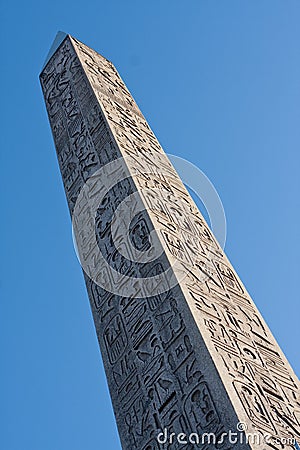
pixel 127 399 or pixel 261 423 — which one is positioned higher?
pixel 127 399

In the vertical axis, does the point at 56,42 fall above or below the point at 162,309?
above

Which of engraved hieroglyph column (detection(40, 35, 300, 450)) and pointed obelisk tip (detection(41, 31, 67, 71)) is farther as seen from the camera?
pointed obelisk tip (detection(41, 31, 67, 71))

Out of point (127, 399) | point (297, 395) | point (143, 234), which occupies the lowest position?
point (297, 395)

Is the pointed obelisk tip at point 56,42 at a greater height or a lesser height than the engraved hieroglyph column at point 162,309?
greater

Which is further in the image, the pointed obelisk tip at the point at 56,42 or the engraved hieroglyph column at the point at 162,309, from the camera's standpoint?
the pointed obelisk tip at the point at 56,42

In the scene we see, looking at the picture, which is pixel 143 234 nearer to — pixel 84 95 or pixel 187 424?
pixel 187 424

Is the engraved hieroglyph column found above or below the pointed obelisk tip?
below

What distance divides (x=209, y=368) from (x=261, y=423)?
399 millimetres

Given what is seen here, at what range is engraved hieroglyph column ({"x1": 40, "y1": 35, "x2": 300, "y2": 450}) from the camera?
13.8 ft

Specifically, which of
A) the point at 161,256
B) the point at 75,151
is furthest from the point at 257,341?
the point at 75,151

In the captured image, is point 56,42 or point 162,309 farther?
point 56,42

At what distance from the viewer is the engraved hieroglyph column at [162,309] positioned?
4.20 meters

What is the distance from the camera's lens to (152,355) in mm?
4699

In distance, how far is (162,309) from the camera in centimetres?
485
